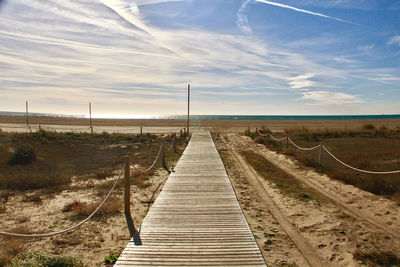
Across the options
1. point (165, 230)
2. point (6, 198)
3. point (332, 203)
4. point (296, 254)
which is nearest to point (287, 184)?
point (332, 203)

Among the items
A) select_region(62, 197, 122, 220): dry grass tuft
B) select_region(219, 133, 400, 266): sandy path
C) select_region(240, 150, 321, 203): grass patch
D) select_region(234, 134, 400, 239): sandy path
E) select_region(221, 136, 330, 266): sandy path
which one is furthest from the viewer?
select_region(240, 150, 321, 203): grass patch

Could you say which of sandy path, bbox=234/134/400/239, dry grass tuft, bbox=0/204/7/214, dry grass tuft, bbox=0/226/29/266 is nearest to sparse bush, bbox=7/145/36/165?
dry grass tuft, bbox=0/204/7/214

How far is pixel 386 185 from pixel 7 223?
381 inches

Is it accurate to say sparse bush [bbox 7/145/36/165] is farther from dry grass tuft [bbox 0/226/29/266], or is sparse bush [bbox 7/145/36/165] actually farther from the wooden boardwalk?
the wooden boardwalk

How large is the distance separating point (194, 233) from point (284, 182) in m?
4.95

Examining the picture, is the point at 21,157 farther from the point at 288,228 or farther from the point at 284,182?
the point at 288,228

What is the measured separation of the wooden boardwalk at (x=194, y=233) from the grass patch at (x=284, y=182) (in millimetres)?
1840

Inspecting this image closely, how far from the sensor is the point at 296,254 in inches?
155

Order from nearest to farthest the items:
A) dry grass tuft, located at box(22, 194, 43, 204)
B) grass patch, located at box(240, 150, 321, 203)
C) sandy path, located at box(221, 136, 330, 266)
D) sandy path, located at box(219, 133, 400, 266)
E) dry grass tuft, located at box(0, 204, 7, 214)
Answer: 1. sandy path, located at box(221, 136, 330, 266)
2. sandy path, located at box(219, 133, 400, 266)
3. dry grass tuft, located at box(0, 204, 7, 214)
4. dry grass tuft, located at box(22, 194, 43, 204)
5. grass patch, located at box(240, 150, 321, 203)

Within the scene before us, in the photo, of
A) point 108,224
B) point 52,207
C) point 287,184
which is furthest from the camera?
point 287,184

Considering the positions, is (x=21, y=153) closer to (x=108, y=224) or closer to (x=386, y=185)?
(x=108, y=224)

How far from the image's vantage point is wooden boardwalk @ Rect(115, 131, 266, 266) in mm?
3621

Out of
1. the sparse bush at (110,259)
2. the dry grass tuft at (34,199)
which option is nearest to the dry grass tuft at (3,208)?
the dry grass tuft at (34,199)

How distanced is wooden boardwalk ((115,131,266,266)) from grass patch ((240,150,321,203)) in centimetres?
184
